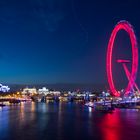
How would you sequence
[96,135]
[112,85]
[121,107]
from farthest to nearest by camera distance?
[121,107]
[112,85]
[96,135]

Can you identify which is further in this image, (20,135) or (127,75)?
(127,75)

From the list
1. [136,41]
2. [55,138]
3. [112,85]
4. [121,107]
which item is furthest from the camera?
[121,107]

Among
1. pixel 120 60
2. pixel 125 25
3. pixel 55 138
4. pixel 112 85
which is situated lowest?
pixel 55 138

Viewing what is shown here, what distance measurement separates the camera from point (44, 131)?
29.5m

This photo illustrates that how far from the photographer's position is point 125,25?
4984 cm

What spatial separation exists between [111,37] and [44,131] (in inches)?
898

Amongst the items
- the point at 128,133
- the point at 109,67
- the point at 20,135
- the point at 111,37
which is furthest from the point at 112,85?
the point at 20,135

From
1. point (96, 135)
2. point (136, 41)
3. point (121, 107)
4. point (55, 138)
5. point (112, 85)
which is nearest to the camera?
point (55, 138)

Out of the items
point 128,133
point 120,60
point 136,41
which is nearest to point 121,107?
point 120,60

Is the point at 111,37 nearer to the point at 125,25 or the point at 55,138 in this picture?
the point at 125,25

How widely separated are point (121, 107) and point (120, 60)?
21652 millimetres

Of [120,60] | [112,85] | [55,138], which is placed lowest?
[55,138]

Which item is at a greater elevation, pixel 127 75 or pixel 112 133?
pixel 127 75

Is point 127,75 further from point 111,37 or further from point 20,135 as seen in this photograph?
point 20,135
